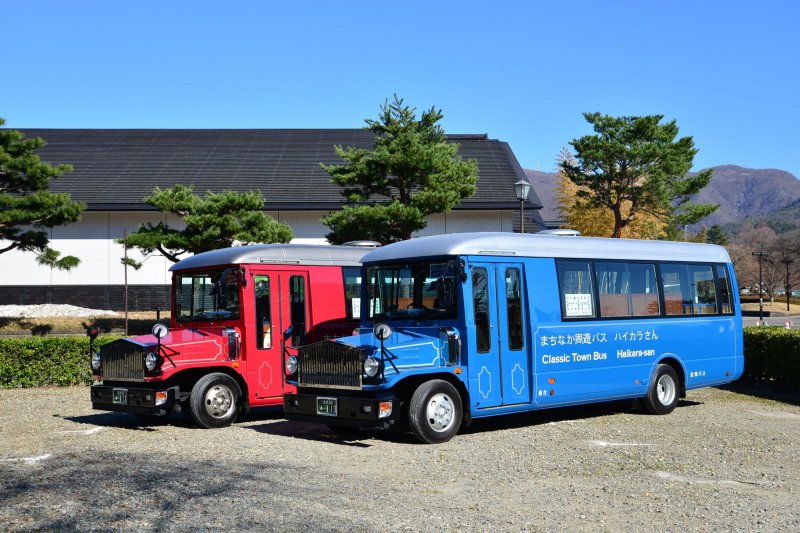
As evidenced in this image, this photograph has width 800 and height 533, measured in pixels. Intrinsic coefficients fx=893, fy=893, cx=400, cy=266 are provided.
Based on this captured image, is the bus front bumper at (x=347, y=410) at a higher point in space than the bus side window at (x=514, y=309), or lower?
lower

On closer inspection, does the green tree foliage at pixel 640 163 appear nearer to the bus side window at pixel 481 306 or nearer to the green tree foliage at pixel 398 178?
the green tree foliage at pixel 398 178

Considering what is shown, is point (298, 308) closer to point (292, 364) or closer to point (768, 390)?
point (292, 364)

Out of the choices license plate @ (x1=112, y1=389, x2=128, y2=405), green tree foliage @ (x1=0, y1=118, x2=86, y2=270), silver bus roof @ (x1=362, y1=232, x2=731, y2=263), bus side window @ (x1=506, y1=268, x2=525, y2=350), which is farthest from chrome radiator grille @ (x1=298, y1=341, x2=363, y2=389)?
green tree foliage @ (x1=0, y1=118, x2=86, y2=270)

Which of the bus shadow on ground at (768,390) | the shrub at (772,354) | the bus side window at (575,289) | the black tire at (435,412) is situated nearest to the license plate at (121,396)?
the black tire at (435,412)

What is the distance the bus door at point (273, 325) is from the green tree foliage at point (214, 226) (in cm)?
1578

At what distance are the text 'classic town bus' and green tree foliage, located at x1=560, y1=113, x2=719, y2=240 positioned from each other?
28531 millimetres

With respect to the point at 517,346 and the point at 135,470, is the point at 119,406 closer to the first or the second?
the point at 135,470

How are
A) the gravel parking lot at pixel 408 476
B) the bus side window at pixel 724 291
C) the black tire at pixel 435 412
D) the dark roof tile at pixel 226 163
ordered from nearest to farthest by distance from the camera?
the gravel parking lot at pixel 408 476
the black tire at pixel 435 412
the bus side window at pixel 724 291
the dark roof tile at pixel 226 163

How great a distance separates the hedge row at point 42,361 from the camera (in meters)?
18.4

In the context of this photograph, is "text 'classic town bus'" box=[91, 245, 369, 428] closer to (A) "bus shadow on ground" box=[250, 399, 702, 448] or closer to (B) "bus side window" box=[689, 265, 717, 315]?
(A) "bus shadow on ground" box=[250, 399, 702, 448]

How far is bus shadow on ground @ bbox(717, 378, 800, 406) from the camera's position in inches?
635

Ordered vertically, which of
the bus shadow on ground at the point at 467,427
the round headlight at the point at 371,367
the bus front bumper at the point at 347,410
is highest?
the round headlight at the point at 371,367

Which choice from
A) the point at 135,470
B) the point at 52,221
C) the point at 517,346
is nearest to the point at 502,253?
the point at 517,346

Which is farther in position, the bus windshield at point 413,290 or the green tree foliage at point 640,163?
the green tree foliage at point 640,163
